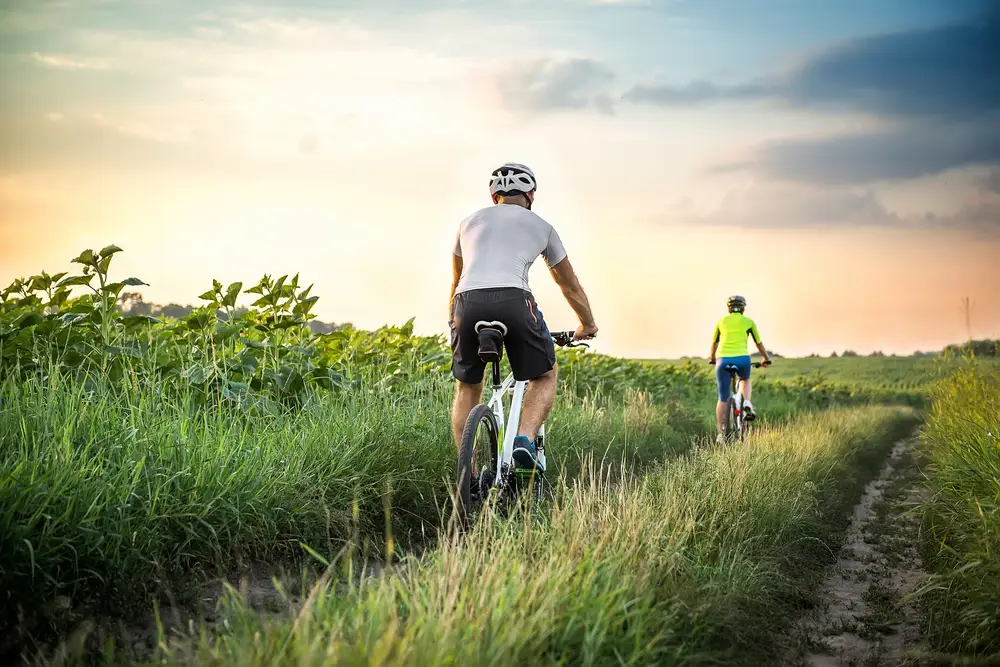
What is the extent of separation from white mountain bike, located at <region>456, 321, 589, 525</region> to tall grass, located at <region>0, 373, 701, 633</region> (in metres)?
0.29

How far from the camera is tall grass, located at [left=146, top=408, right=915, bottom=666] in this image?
2.63 m

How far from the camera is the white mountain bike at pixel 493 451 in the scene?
15.8ft

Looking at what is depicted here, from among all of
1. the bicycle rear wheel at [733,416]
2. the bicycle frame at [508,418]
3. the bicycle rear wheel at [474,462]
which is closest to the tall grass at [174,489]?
the bicycle rear wheel at [474,462]

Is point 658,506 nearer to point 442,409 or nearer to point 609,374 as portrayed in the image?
point 442,409

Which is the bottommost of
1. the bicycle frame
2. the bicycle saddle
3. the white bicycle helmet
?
the bicycle frame

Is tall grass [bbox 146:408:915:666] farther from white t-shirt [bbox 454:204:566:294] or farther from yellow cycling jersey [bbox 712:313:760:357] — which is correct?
yellow cycling jersey [bbox 712:313:760:357]

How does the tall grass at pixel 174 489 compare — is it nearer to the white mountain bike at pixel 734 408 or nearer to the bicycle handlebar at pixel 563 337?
the bicycle handlebar at pixel 563 337

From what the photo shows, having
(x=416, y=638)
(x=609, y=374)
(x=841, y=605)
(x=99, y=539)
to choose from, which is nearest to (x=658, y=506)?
(x=841, y=605)

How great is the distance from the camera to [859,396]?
124 feet

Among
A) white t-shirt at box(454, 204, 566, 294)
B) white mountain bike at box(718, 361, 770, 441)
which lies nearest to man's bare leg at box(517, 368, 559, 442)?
white t-shirt at box(454, 204, 566, 294)

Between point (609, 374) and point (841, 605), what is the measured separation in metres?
Answer: 12.8

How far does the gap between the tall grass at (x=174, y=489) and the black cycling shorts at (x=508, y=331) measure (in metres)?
0.76

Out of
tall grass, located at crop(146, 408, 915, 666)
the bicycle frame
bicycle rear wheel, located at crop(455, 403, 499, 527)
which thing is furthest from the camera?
the bicycle frame

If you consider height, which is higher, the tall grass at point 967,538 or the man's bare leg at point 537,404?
the man's bare leg at point 537,404
